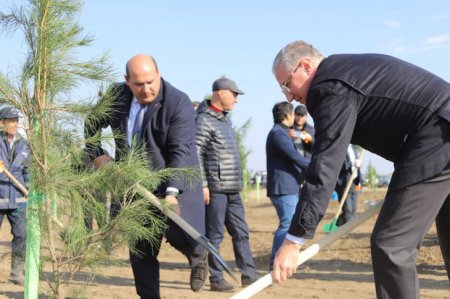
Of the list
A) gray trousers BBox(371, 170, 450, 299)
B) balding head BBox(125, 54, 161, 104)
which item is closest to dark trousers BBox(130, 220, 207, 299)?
balding head BBox(125, 54, 161, 104)

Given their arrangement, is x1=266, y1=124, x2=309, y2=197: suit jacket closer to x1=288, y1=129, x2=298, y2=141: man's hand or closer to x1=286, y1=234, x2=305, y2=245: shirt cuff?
x1=288, y1=129, x2=298, y2=141: man's hand

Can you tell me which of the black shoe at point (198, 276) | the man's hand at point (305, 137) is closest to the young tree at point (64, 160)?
the black shoe at point (198, 276)

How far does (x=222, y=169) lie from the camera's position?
685cm

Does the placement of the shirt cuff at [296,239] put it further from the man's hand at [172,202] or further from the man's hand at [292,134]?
the man's hand at [292,134]

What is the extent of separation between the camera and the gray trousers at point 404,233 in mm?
3635

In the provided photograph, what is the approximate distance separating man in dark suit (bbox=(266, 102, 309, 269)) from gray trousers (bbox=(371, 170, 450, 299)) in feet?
12.0

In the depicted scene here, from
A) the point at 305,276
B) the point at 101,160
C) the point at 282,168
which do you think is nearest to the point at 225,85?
the point at 282,168

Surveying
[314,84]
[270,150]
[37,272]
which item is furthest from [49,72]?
[270,150]

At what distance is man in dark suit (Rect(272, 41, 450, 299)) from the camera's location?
3.55 m

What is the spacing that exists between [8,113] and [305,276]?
13.4 feet

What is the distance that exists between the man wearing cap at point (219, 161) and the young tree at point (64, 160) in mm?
2437

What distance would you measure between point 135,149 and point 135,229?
1.84ft

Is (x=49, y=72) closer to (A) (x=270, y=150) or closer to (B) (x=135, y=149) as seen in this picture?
(B) (x=135, y=149)

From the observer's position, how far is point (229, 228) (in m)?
7.14
